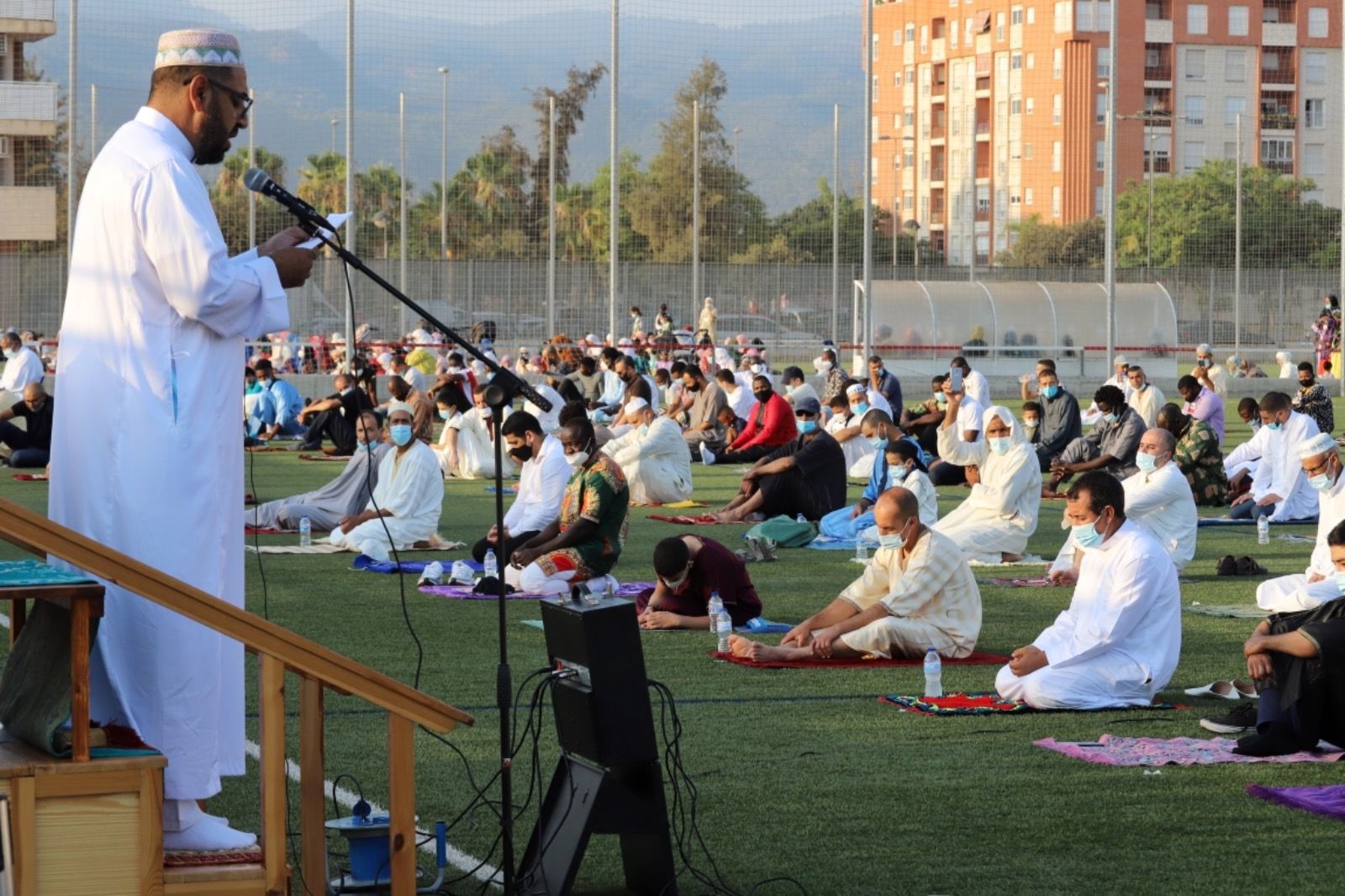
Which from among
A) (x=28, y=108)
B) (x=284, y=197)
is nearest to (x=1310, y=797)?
(x=284, y=197)

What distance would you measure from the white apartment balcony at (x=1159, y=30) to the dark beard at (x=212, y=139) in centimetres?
6740

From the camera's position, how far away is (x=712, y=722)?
7359mm

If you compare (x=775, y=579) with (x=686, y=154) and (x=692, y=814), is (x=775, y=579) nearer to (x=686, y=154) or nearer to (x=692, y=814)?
(x=692, y=814)

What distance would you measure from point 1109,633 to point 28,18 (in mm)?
41485

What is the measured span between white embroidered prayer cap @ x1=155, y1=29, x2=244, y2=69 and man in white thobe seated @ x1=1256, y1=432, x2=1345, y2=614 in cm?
440

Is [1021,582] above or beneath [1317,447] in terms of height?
Result: beneath

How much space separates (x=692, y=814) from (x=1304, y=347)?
3880 centimetres

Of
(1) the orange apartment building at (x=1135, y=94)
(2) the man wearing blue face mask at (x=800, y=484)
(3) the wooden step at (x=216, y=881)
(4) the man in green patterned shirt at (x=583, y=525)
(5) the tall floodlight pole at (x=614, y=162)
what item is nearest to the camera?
(3) the wooden step at (x=216, y=881)

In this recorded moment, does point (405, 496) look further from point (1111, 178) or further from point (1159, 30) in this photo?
point (1159, 30)

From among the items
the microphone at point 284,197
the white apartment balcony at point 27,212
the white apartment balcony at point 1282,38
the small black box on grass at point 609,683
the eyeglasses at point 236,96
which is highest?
the white apartment balcony at point 1282,38

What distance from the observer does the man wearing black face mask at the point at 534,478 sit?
40.2 feet

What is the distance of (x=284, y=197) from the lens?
4355mm

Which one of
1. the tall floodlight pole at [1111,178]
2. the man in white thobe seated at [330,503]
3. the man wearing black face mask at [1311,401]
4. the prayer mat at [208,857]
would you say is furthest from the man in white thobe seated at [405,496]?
the tall floodlight pole at [1111,178]

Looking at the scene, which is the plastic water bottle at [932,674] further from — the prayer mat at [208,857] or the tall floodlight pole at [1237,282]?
the tall floodlight pole at [1237,282]
